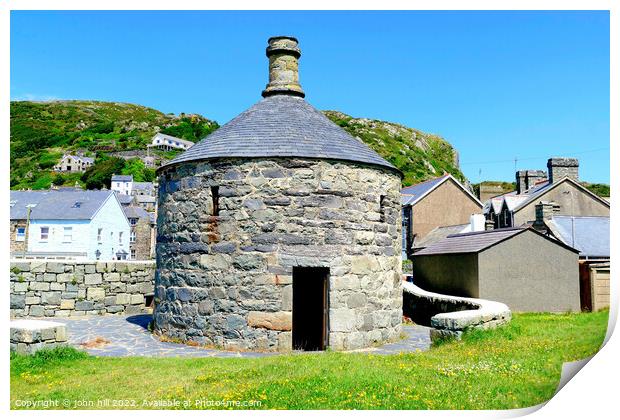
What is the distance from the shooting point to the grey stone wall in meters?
8.81

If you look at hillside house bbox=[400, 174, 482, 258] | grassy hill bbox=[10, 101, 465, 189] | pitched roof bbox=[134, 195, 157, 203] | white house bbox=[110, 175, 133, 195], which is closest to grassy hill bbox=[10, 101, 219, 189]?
grassy hill bbox=[10, 101, 465, 189]

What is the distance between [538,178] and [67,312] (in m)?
22.4

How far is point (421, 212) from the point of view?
30.4m

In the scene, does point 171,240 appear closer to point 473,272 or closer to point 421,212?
point 473,272

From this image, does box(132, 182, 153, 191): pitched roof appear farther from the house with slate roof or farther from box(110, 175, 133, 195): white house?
the house with slate roof

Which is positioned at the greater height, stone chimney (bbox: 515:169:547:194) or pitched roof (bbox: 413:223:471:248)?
stone chimney (bbox: 515:169:547:194)

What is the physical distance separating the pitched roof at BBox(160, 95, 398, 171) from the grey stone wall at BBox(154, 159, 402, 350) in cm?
19

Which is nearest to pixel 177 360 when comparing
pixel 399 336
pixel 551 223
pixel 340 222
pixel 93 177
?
pixel 340 222

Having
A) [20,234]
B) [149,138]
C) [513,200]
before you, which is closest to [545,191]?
[513,200]

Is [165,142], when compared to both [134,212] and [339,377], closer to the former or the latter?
[134,212]

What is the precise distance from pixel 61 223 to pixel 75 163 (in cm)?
2565

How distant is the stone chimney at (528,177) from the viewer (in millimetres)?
25672

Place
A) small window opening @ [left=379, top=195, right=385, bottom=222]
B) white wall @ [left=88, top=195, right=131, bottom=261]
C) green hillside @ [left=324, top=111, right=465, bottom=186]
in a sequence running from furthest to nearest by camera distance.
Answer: green hillside @ [left=324, top=111, right=465, bottom=186], white wall @ [left=88, top=195, right=131, bottom=261], small window opening @ [left=379, top=195, right=385, bottom=222]

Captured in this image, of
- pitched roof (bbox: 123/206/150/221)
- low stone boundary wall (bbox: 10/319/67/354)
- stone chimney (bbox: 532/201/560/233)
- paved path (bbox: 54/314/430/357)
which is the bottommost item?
paved path (bbox: 54/314/430/357)
